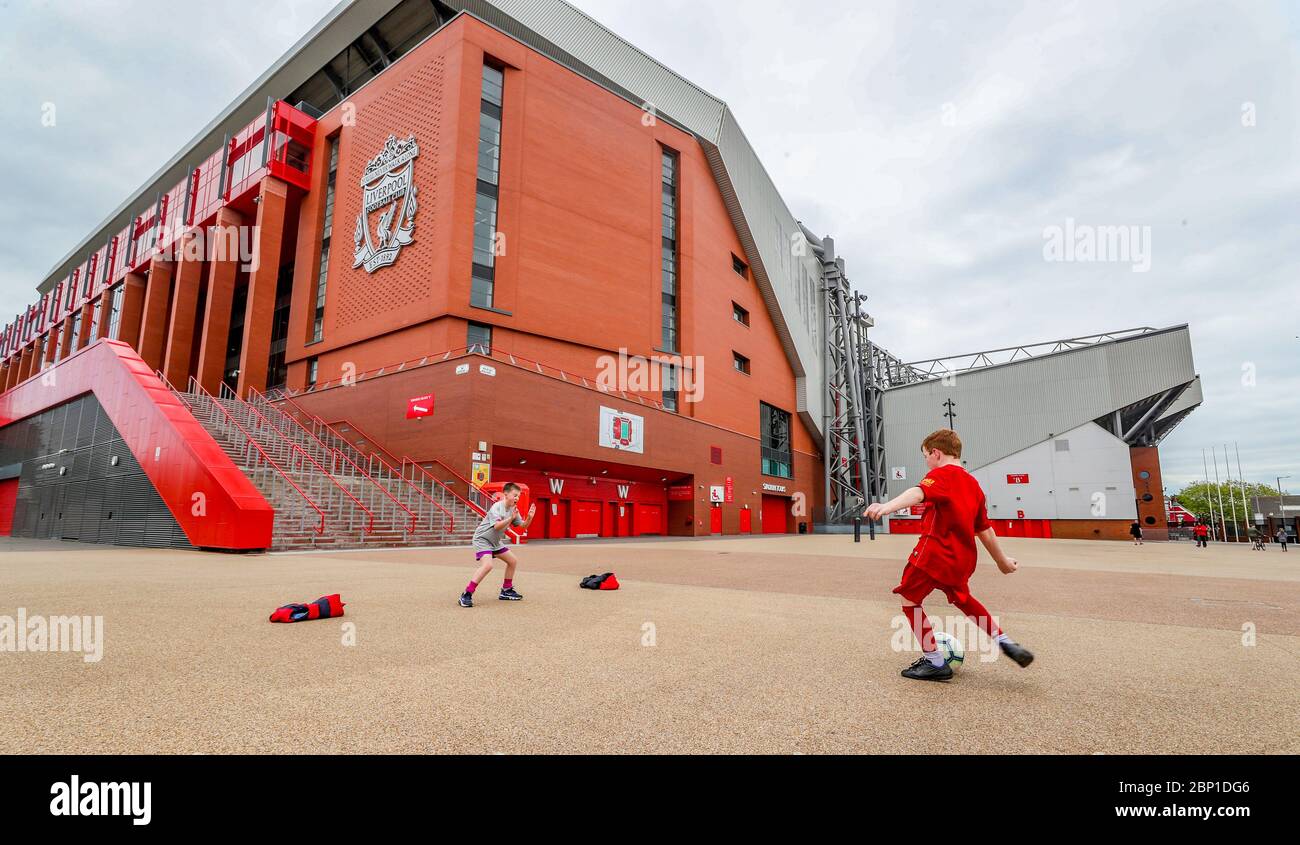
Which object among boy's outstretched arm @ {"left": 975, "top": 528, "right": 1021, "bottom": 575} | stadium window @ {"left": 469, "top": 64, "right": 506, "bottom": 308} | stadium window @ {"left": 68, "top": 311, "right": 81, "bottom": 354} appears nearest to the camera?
boy's outstretched arm @ {"left": 975, "top": 528, "right": 1021, "bottom": 575}

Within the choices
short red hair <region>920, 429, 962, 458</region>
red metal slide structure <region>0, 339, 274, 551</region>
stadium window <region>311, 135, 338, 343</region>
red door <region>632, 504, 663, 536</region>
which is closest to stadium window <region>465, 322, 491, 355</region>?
stadium window <region>311, 135, 338, 343</region>

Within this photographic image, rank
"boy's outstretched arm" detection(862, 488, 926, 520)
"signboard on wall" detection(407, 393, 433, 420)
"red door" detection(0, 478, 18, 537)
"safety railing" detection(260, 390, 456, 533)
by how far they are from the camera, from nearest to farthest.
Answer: "boy's outstretched arm" detection(862, 488, 926, 520)
"safety railing" detection(260, 390, 456, 533)
"signboard on wall" detection(407, 393, 433, 420)
"red door" detection(0, 478, 18, 537)

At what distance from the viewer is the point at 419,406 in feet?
75.2

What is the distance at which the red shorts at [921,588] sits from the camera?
3519mm

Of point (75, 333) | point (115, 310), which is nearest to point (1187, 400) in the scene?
point (115, 310)

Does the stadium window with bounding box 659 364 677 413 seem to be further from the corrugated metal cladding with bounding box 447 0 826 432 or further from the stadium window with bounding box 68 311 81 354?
the stadium window with bounding box 68 311 81 354

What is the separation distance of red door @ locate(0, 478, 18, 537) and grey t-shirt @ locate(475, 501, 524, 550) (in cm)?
2804

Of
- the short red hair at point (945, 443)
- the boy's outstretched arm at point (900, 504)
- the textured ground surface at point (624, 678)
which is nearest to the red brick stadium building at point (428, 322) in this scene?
the textured ground surface at point (624, 678)

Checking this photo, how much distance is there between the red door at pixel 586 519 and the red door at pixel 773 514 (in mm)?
15435

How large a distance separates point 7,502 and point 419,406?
1731 centimetres

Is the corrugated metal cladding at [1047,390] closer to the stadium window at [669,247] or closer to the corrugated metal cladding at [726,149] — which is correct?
the corrugated metal cladding at [726,149]

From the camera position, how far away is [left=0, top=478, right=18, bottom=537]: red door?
920 inches

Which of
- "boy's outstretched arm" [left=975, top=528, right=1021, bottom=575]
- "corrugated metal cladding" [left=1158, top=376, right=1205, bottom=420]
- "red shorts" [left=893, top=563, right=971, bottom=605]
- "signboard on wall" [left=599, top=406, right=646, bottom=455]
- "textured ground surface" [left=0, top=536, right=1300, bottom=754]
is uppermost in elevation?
"corrugated metal cladding" [left=1158, top=376, right=1205, bottom=420]

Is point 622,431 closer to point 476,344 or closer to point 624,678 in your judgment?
point 476,344
